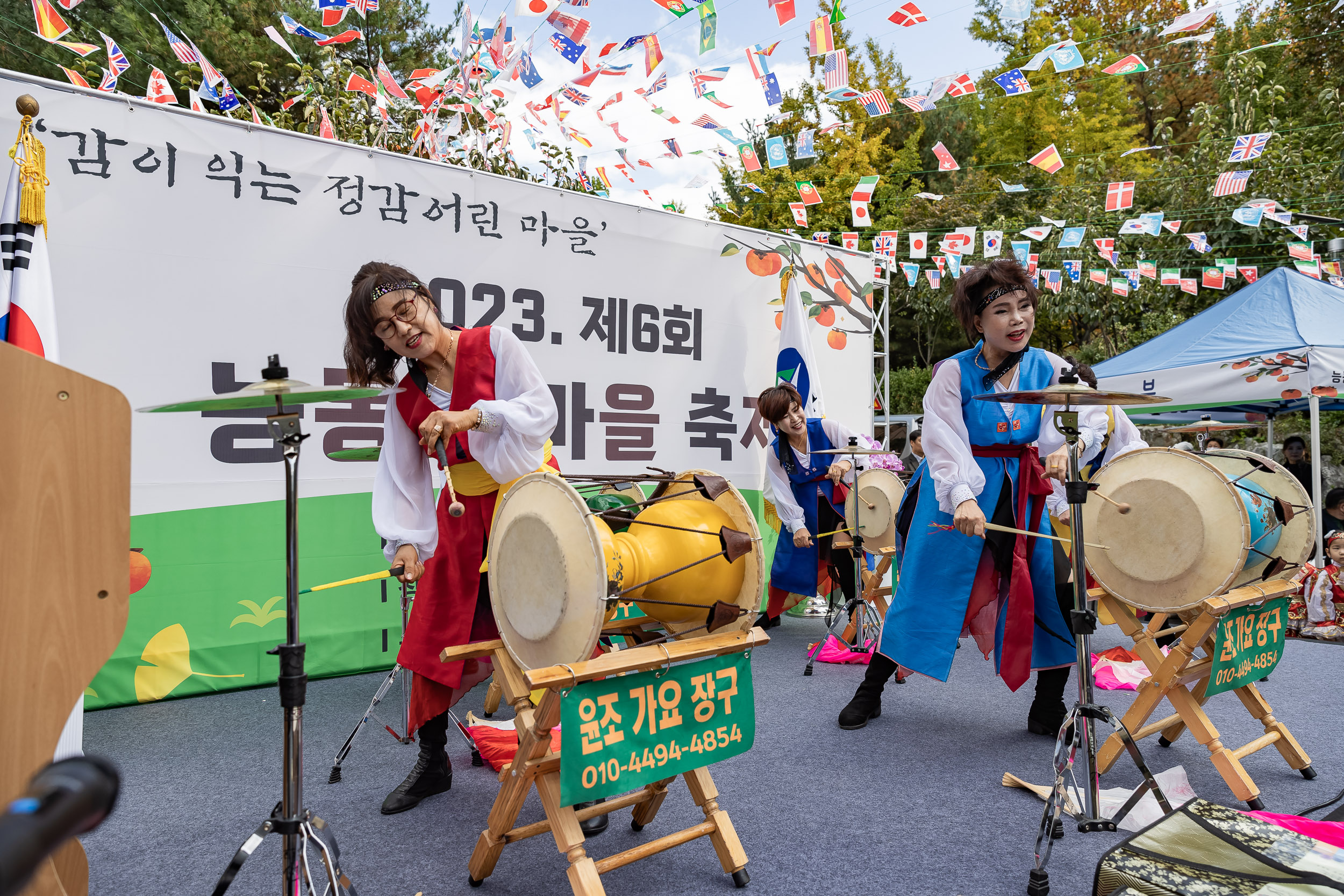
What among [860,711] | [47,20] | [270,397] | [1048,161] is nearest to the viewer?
[270,397]

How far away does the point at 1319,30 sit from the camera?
11195 millimetres

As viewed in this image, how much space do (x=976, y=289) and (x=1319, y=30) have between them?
41.2 ft

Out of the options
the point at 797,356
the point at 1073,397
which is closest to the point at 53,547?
the point at 1073,397

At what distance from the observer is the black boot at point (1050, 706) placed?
3.06 meters

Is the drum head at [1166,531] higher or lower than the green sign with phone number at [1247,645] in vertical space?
higher

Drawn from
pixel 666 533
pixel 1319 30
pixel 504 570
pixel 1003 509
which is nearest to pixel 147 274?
pixel 504 570

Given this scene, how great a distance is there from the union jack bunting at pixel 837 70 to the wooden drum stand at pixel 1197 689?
12.7ft

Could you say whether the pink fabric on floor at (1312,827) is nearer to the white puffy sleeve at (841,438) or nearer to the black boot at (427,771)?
the black boot at (427,771)

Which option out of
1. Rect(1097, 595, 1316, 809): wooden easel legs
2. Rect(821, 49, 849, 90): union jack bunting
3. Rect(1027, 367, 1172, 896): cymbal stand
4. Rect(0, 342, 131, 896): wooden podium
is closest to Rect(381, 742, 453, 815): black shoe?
Rect(0, 342, 131, 896): wooden podium

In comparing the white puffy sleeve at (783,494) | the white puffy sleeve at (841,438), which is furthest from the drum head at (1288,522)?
the white puffy sleeve at (783,494)

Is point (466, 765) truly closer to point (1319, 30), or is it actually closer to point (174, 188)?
point (174, 188)

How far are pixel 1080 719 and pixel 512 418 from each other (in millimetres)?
1546

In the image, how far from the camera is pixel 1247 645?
8.47 ft

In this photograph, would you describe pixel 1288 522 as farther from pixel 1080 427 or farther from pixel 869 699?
pixel 869 699
